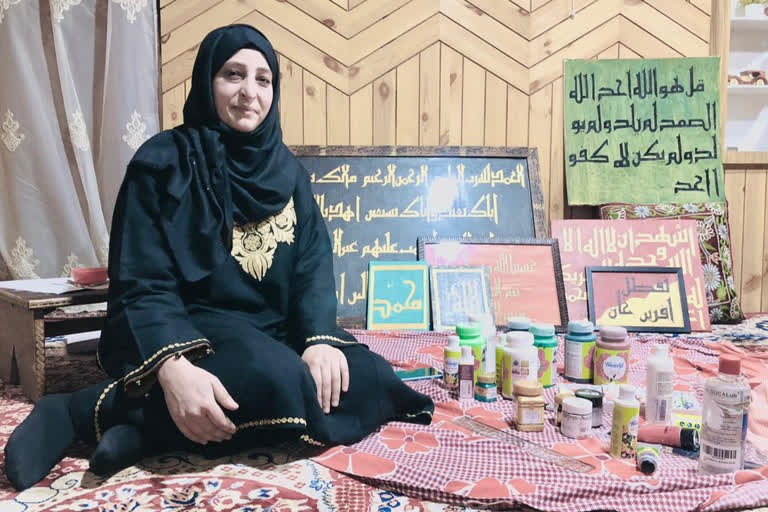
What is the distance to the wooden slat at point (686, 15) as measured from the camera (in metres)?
2.44

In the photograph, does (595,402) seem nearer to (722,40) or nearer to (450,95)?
(450,95)

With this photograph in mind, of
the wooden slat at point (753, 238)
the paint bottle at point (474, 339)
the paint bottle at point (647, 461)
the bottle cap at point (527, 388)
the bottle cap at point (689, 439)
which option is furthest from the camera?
the wooden slat at point (753, 238)

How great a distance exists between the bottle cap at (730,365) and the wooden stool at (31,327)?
4.88ft

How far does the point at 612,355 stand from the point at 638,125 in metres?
1.41

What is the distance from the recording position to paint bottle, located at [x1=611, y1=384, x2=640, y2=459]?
108 centimetres

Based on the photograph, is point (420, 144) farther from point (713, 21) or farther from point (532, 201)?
point (713, 21)

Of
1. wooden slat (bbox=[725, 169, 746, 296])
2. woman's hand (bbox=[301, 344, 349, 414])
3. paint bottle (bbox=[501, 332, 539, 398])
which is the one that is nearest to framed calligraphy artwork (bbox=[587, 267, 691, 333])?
wooden slat (bbox=[725, 169, 746, 296])

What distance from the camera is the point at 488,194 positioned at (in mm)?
2361

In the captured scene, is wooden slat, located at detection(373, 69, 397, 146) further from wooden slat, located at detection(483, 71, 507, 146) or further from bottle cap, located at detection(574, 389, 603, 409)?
bottle cap, located at detection(574, 389, 603, 409)

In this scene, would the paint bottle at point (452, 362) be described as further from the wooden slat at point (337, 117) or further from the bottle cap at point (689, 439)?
the wooden slat at point (337, 117)

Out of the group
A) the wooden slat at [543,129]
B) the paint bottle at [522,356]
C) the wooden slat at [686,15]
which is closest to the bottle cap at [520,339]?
the paint bottle at [522,356]

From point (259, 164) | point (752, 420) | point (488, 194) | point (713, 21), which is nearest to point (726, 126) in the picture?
point (713, 21)

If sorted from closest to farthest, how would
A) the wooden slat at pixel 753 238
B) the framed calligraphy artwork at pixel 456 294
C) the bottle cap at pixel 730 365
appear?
1. the bottle cap at pixel 730 365
2. the framed calligraphy artwork at pixel 456 294
3. the wooden slat at pixel 753 238

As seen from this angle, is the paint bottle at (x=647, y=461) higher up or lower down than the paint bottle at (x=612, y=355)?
lower down
